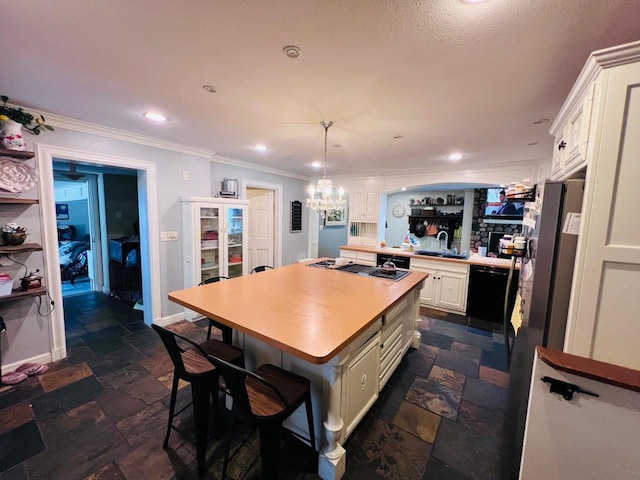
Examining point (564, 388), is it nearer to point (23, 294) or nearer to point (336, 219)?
point (23, 294)

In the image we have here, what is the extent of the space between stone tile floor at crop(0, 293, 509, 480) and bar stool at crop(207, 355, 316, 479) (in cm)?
32

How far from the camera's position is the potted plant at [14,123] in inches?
79.2

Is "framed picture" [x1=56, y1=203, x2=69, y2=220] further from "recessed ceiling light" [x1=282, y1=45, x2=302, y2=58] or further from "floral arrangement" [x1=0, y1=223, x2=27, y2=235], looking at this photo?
"recessed ceiling light" [x1=282, y1=45, x2=302, y2=58]

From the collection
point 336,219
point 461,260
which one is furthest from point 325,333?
point 336,219

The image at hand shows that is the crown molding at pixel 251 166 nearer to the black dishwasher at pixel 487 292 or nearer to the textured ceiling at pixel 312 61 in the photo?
the textured ceiling at pixel 312 61

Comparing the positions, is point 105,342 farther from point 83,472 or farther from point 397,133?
point 397,133

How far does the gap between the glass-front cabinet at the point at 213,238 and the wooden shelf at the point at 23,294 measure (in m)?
1.40

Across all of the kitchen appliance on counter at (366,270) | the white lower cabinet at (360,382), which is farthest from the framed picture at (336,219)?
A: the white lower cabinet at (360,382)

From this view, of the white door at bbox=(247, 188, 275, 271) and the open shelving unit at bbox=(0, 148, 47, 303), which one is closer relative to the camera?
the open shelving unit at bbox=(0, 148, 47, 303)

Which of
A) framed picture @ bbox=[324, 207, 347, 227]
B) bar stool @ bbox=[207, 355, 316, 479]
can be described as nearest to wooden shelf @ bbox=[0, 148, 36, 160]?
bar stool @ bbox=[207, 355, 316, 479]

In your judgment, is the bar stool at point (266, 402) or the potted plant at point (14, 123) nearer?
the bar stool at point (266, 402)

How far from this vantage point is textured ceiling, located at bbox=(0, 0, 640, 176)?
1086mm

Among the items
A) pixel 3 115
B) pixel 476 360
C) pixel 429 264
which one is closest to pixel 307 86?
pixel 3 115

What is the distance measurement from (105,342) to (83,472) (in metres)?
1.78
